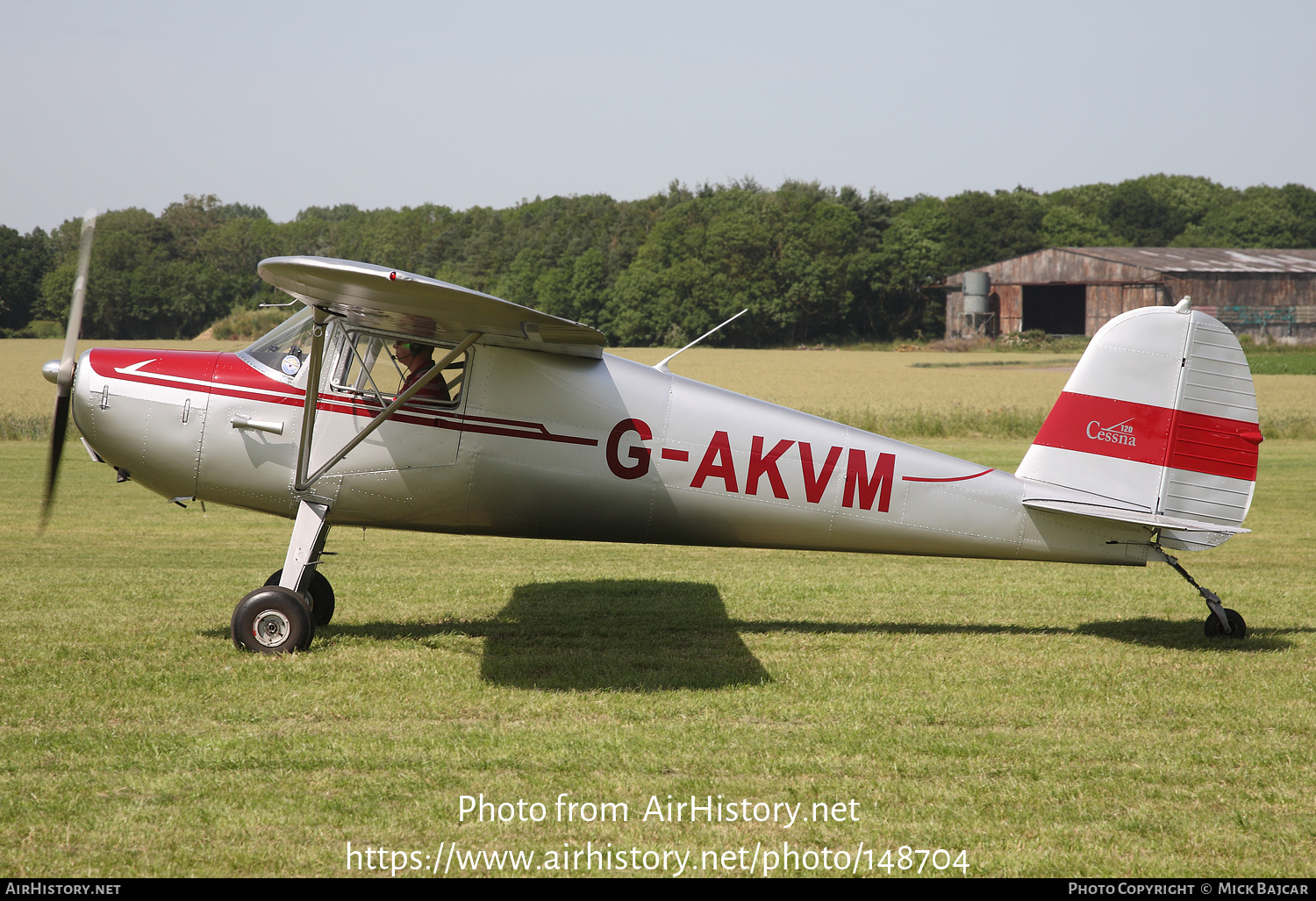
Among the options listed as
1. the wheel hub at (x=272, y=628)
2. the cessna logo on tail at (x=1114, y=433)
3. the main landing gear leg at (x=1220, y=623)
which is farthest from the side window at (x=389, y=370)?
the main landing gear leg at (x=1220, y=623)

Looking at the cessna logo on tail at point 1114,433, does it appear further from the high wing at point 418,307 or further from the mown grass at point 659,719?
the high wing at point 418,307

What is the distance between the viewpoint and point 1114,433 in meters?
7.63

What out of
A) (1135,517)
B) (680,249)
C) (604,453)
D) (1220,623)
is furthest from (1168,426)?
(680,249)

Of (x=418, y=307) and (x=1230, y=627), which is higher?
(x=418, y=307)

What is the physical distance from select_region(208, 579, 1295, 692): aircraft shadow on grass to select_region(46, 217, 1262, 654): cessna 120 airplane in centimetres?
69

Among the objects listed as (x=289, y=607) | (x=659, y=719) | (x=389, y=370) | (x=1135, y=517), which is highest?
(x=389, y=370)

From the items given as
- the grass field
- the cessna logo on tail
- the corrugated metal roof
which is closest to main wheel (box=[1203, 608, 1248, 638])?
the grass field

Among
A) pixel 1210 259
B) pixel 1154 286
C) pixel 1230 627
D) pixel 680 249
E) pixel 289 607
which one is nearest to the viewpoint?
pixel 289 607

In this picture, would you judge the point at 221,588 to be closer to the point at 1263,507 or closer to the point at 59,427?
the point at 59,427

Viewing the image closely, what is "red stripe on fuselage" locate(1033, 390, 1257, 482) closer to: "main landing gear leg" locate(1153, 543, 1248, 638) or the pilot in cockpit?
"main landing gear leg" locate(1153, 543, 1248, 638)

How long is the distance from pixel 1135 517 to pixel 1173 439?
2.18 ft

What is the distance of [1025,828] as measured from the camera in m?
4.39

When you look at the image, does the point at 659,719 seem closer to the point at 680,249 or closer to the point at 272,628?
the point at 272,628

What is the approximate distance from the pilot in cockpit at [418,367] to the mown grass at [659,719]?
1.78 meters
